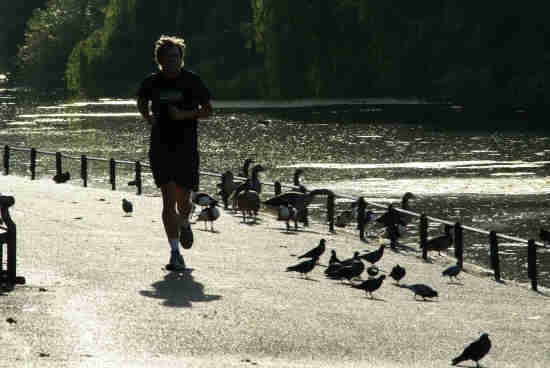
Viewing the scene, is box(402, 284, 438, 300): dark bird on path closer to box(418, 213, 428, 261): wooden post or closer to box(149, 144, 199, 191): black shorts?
box(149, 144, 199, 191): black shorts

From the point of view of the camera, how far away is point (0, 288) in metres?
10.8

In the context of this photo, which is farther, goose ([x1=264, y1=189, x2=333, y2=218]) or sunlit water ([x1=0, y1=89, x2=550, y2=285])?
sunlit water ([x1=0, y1=89, x2=550, y2=285])

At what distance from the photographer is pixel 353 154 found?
56.5m

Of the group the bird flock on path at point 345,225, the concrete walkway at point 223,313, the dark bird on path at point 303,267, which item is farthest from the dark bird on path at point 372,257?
the dark bird on path at point 303,267

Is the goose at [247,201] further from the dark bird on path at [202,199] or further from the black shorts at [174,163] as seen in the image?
the black shorts at [174,163]

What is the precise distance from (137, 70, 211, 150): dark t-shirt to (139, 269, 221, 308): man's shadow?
1236mm

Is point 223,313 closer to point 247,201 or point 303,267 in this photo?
point 303,267

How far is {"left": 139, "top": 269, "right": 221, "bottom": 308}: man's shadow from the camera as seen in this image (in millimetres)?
10781

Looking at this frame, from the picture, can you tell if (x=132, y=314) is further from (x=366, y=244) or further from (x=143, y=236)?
(x=366, y=244)

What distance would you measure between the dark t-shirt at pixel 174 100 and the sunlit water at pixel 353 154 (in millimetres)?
11975

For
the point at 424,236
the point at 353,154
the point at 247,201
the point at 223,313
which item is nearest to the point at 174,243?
the point at 223,313

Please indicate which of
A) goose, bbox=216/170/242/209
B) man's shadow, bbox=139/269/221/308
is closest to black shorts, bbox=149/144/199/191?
man's shadow, bbox=139/269/221/308

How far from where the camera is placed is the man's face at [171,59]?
36.7ft

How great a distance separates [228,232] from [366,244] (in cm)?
306
